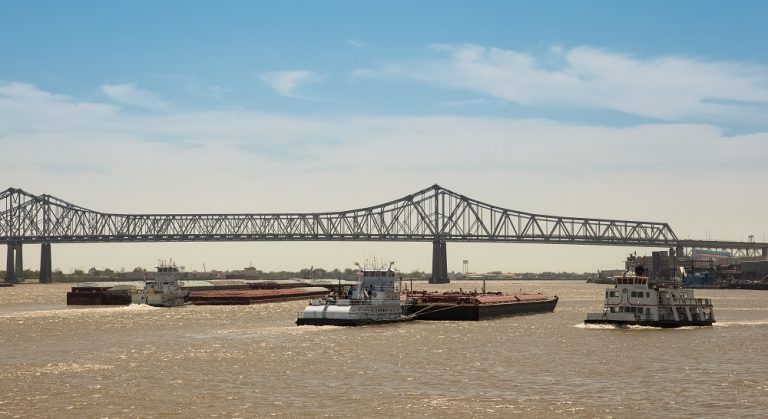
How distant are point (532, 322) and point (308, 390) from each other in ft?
188

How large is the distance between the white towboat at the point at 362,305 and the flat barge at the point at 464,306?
4709mm

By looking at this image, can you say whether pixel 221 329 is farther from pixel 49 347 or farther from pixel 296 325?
pixel 49 347

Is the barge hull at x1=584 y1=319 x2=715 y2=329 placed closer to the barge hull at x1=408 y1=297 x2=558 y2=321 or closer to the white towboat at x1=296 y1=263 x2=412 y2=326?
the barge hull at x1=408 y1=297 x2=558 y2=321

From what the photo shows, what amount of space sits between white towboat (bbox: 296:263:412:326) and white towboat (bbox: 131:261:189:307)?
47.1 m

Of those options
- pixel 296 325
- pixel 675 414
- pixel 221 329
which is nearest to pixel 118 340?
pixel 221 329

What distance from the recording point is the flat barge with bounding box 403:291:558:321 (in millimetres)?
105312

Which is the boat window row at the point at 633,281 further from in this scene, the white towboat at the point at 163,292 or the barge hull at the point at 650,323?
the white towboat at the point at 163,292

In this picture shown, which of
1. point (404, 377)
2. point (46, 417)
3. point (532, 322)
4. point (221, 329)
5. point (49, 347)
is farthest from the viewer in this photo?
point (532, 322)

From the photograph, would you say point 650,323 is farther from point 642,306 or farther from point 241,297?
point 241,297

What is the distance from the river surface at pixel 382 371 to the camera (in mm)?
44625

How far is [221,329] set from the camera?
91.1 metres

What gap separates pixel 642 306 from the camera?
90.2 m

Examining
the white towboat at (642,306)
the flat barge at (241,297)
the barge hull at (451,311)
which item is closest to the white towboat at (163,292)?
the flat barge at (241,297)

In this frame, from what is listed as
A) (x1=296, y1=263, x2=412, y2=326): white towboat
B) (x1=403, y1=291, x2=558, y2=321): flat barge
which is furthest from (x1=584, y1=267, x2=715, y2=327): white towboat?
(x1=296, y1=263, x2=412, y2=326): white towboat
